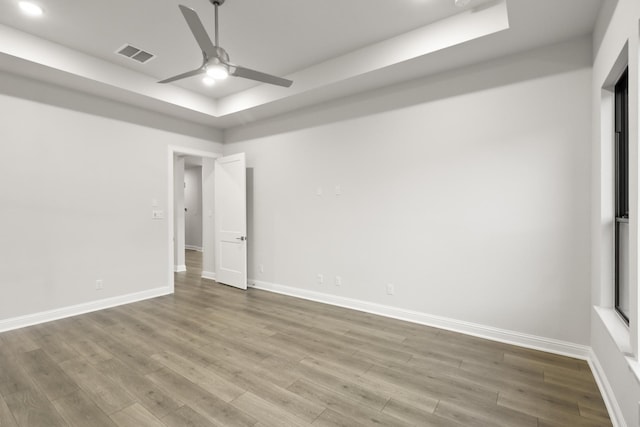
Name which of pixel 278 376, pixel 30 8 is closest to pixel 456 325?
pixel 278 376

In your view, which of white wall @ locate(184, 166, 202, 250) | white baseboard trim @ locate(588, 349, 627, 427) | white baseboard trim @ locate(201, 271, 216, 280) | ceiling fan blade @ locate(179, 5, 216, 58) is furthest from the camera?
white wall @ locate(184, 166, 202, 250)

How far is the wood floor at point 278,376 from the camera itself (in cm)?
194

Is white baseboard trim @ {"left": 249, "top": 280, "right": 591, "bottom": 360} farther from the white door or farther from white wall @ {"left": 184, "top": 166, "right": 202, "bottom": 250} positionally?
white wall @ {"left": 184, "top": 166, "right": 202, "bottom": 250}

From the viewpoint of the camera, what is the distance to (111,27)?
3033 mm

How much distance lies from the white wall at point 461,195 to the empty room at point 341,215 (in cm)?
2

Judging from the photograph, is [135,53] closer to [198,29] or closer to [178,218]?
[198,29]

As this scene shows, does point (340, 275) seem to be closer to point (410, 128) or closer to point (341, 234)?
point (341, 234)

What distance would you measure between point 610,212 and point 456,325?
5.66 ft

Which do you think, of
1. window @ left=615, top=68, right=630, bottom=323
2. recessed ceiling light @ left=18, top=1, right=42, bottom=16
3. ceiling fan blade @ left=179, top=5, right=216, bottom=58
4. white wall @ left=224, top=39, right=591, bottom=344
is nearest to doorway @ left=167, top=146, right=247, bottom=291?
white wall @ left=224, top=39, right=591, bottom=344

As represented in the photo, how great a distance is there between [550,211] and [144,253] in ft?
16.7

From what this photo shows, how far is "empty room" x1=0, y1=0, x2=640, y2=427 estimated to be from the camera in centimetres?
212

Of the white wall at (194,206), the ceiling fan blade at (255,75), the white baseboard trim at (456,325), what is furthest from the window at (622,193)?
the white wall at (194,206)

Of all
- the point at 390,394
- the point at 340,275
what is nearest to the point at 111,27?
the point at 340,275

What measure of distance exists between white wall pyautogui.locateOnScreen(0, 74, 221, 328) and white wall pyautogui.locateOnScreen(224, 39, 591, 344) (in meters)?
2.13
